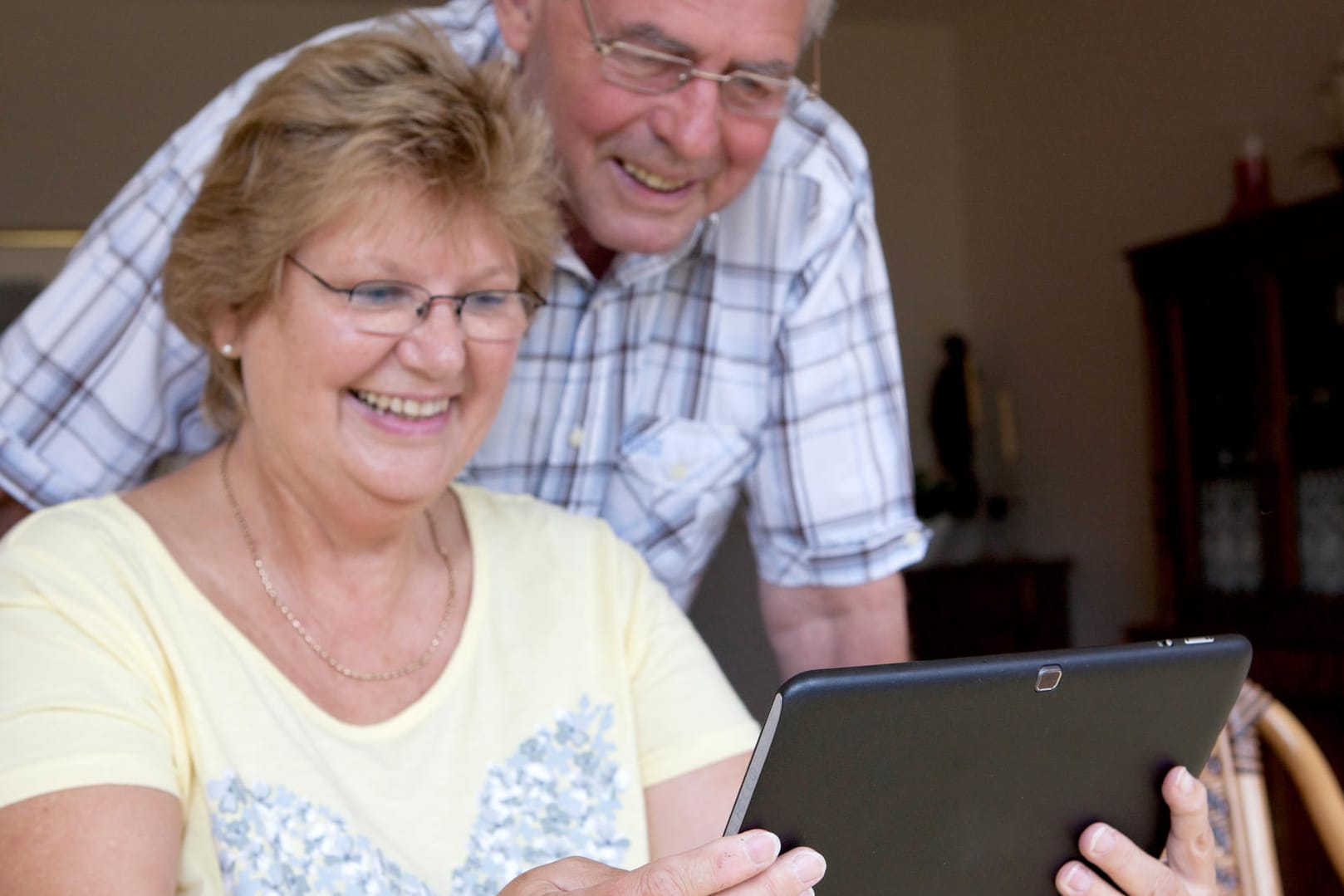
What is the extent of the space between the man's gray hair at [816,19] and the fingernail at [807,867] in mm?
1002

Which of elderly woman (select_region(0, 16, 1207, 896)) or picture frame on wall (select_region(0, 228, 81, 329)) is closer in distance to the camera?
elderly woman (select_region(0, 16, 1207, 896))

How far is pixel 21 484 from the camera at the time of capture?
1.44 meters

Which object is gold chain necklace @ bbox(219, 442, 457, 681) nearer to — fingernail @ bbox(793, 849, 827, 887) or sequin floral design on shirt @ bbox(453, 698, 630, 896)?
sequin floral design on shirt @ bbox(453, 698, 630, 896)

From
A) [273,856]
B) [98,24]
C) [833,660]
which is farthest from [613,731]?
[98,24]

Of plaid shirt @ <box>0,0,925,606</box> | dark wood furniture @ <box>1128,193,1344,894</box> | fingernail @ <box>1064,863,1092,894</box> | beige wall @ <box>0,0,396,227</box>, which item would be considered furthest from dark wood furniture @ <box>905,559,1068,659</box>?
fingernail @ <box>1064,863,1092,894</box>

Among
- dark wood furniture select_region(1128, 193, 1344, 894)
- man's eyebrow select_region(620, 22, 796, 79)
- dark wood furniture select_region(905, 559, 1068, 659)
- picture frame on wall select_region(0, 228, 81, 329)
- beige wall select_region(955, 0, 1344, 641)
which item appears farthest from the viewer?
dark wood furniture select_region(905, 559, 1068, 659)

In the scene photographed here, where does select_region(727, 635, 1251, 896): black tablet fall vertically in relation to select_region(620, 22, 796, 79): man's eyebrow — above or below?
below

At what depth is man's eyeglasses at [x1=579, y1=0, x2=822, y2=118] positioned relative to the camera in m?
1.42

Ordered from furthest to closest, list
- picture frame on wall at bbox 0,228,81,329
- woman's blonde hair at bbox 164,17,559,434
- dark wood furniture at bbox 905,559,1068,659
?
dark wood furniture at bbox 905,559,1068,659 < picture frame on wall at bbox 0,228,81,329 < woman's blonde hair at bbox 164,17,559,434

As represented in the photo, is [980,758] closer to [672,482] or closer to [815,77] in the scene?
[672,482]

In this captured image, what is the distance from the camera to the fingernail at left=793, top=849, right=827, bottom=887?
83 cm

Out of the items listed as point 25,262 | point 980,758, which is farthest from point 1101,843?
point 25,262

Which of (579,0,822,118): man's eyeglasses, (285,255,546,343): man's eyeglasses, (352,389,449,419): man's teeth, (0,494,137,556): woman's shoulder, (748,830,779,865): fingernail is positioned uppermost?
(579,0,822,118): man's eyeglasses

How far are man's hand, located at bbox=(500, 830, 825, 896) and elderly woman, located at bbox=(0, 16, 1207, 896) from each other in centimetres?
28
